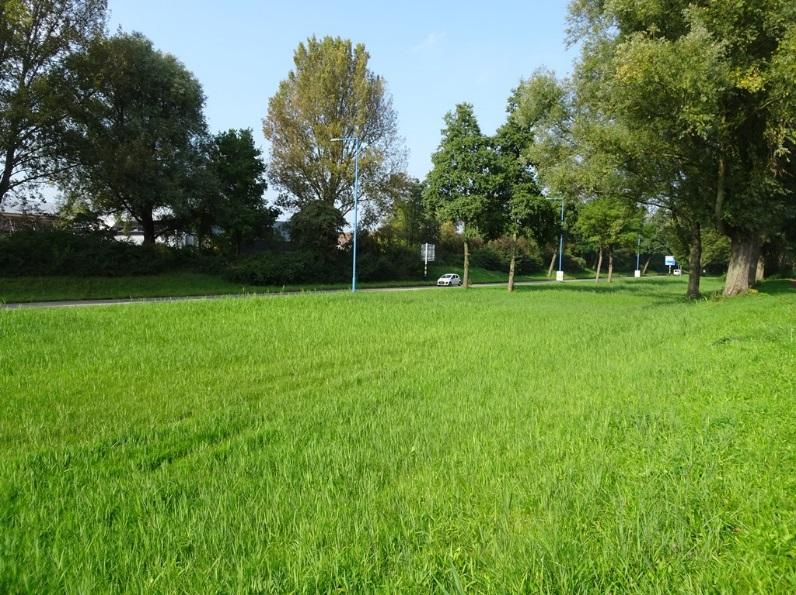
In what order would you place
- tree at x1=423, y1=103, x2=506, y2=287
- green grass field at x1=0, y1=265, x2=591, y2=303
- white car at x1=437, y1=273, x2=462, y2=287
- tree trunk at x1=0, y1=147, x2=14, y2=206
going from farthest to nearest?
white car at x1=437, y1=273, x2=462, y2=287, tree at x1=423, y1=103, x2=506, y2=287, tree trunk at x1=0, y1=147, x2=14, y2=206, green grass field at x1=0, y1=265, x2=591, y2=303

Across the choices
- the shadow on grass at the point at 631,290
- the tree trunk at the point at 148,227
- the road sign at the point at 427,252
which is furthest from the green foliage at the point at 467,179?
the tree trunk at the point at 148,227

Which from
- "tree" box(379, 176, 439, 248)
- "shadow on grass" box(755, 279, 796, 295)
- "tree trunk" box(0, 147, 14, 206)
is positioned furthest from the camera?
"tree" box(379, 176, 439, 248)

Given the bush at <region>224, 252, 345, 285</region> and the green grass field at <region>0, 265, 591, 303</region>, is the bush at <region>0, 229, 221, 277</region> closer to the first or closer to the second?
the green grass field at <region>0, 265, 591, 303</region>

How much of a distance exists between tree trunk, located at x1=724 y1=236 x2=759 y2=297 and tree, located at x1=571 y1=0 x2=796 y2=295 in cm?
4

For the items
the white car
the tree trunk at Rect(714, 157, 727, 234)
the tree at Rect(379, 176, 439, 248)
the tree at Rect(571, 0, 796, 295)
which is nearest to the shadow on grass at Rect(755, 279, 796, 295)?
the tree at Rect(571, 0, 796, 295)

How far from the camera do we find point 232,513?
3518 millimetres

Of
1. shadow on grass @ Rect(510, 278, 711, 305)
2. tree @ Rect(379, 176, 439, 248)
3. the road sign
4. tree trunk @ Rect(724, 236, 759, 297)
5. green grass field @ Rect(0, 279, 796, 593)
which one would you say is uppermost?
tree @ Rect(379, 176, 439, 248)

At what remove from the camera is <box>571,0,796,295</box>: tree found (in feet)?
52.7

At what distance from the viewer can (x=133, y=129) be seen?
3123cm

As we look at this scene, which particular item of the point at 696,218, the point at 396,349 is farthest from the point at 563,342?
the point at 696,218

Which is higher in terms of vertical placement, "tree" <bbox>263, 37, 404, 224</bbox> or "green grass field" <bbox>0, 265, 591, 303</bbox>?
"tree" <bbox>263, 37, 404, 224</bbox>

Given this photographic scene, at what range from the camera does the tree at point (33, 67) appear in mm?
24828

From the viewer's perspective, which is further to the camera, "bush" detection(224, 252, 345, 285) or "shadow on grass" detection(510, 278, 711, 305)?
"bush" detection(224, 252, 345, 285)

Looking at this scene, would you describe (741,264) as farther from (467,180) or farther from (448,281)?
(448,281)
